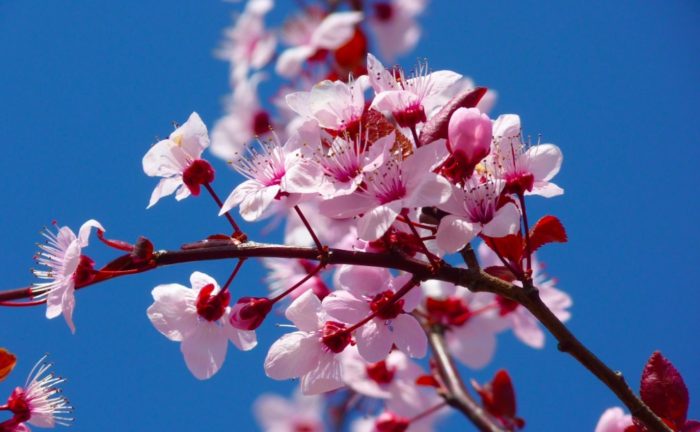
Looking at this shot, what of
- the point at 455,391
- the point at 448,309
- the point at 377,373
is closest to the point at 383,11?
the point at 448,309

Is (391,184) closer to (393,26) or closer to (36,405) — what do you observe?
(36,405)

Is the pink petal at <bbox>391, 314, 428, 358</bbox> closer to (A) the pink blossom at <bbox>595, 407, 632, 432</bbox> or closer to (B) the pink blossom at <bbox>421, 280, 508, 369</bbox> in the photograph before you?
(A) the pink blossom at <bbox>595, 407, 632, 432</bbox>

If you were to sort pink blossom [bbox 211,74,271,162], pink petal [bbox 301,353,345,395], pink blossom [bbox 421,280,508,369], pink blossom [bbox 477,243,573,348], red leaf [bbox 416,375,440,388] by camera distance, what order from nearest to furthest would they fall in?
1. pink petal [bbox 301,353,345,395]
2. red leaf [bbox 416,375,440,388]
3. pink blossom [bbox 477,243,573,348]
4. pink blossom [bbox 421,280,508,369]
5. pink blossom [bbox 211,74,271,162]

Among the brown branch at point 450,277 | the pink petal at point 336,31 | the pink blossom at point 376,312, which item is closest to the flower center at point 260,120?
the pink petal at point 336,31

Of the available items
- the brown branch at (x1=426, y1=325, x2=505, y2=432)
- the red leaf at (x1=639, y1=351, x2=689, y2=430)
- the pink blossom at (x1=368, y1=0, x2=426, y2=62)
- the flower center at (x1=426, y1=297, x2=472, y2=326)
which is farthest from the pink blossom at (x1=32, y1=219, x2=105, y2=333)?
the pink blossom at (x1=368, y1=0, x2=426, y2=62)

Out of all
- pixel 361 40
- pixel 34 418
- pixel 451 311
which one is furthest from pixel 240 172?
pixel 361 40

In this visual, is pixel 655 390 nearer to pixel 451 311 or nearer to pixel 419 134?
pixel 419 134

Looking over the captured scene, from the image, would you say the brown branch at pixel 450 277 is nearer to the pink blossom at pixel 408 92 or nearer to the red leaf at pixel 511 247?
the red leaf at pixel 511 247
